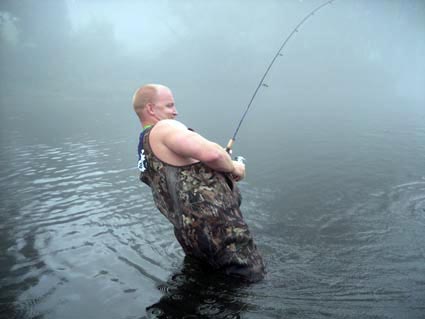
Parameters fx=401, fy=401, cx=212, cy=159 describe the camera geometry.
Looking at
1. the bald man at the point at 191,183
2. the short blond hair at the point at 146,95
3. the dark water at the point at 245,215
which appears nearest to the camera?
the bald man at the point at 191,183

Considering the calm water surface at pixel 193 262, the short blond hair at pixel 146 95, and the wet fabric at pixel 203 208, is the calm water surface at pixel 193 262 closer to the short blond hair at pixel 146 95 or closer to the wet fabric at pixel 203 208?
the wet fabric at pixel 203 208

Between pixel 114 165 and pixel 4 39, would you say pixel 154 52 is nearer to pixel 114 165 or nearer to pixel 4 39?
pixel 4 39

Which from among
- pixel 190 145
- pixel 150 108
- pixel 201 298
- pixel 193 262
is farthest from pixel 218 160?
pixel 193 262

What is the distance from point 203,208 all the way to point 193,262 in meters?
1.54

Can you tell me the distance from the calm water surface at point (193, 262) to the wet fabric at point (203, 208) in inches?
19.2

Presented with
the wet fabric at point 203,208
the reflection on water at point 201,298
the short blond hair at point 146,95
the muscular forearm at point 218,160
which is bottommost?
the reflection on water at point 201,298

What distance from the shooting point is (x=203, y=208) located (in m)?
4.09

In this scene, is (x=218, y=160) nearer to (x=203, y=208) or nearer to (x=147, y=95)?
(x=203, y=208)

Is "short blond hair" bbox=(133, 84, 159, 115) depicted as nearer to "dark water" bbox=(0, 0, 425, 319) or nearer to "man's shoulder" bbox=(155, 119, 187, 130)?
"man's shoulder" bbox=(155, 119, 187, 130)

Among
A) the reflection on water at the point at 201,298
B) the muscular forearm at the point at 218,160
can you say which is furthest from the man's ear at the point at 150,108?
the reflection on water at the point at 201,298

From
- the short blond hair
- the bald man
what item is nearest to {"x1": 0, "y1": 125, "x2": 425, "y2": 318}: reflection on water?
the bald man

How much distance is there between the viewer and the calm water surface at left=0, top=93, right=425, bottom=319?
14.7 ft

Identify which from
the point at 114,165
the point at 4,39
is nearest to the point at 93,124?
the point at 114,165

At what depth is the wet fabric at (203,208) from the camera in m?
4.06
